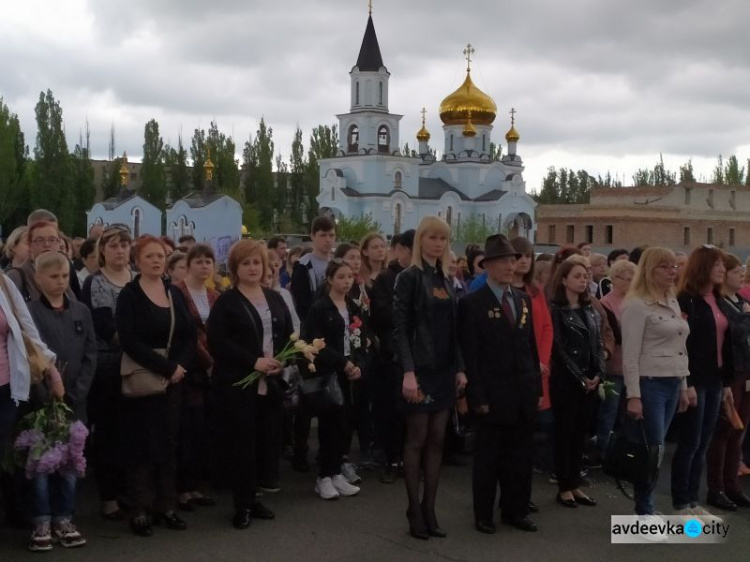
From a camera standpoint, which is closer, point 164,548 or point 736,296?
point 164,548

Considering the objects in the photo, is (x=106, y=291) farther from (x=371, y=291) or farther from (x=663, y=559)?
(x=663, y=559)

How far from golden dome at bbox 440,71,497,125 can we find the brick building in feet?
31.6

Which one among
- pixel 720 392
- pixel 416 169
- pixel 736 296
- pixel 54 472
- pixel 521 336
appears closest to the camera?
pixel 54 472

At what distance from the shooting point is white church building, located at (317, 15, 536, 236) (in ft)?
254

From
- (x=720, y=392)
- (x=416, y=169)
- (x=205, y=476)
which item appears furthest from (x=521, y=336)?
(x=416, y=169)

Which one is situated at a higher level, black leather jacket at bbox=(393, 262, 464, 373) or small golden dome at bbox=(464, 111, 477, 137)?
small golden dome at bbox=(464, 111, 477, 137)

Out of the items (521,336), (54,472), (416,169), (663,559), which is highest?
(416,169)

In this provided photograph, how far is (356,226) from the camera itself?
71.7m

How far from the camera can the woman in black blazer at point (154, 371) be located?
645 centimetres

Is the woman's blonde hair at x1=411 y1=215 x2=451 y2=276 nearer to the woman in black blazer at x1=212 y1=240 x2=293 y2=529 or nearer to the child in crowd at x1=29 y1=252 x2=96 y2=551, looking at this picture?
the woman in black blazer at x1=212 y1=240 x2=293 y2=529

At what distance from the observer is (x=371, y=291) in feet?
27.3

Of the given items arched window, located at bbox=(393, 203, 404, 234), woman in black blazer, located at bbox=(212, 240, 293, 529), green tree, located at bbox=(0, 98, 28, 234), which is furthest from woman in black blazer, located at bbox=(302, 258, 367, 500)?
arched window, located at bbox=(393, 203, 404, 234)

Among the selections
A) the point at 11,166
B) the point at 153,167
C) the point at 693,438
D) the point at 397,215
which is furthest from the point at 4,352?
the point at 397,215

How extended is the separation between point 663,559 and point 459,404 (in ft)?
5.71
